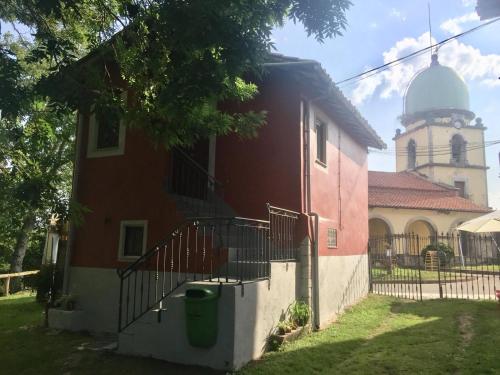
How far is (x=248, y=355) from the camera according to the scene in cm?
629

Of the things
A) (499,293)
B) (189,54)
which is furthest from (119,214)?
(499,293)

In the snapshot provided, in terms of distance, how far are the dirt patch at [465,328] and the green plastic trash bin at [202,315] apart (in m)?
4.18

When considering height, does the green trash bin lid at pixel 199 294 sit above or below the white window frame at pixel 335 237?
below

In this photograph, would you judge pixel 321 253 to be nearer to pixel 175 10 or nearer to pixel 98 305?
pixel 98 305

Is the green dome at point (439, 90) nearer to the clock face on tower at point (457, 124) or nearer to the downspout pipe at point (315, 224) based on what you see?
the clock face on tower at point (457, 124)

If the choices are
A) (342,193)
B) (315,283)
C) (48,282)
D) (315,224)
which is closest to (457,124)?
(342,193)

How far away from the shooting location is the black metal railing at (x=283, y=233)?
7535 millimetres

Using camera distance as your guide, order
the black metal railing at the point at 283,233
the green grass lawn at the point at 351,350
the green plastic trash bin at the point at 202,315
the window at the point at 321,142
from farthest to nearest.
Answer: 1. the window at the point at 321,142
2. the black metal railing at the point at 283,233
3. the green grass lawn at the point at 351,350
4. the green plastic trash bin at the point at 202,315

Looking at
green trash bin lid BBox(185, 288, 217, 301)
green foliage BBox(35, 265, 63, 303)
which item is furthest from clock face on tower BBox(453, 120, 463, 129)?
green trash bin lid BBox(185, 288, 217, 301)

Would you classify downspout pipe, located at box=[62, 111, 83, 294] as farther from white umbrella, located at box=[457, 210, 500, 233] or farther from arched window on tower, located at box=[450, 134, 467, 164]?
arched window on tower, located at box=[450, 134, 467, 164]

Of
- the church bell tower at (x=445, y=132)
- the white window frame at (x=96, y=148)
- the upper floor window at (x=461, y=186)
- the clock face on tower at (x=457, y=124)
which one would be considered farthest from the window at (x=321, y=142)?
the upper floor window at (x=461, y=186)

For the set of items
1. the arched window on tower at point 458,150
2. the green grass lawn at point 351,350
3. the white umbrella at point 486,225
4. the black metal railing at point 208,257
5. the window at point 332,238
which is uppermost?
the arched window on tower at point 458,150

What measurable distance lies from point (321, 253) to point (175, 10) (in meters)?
5.90

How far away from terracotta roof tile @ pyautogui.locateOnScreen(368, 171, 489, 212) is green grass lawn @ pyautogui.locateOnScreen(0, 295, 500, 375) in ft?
64.0
